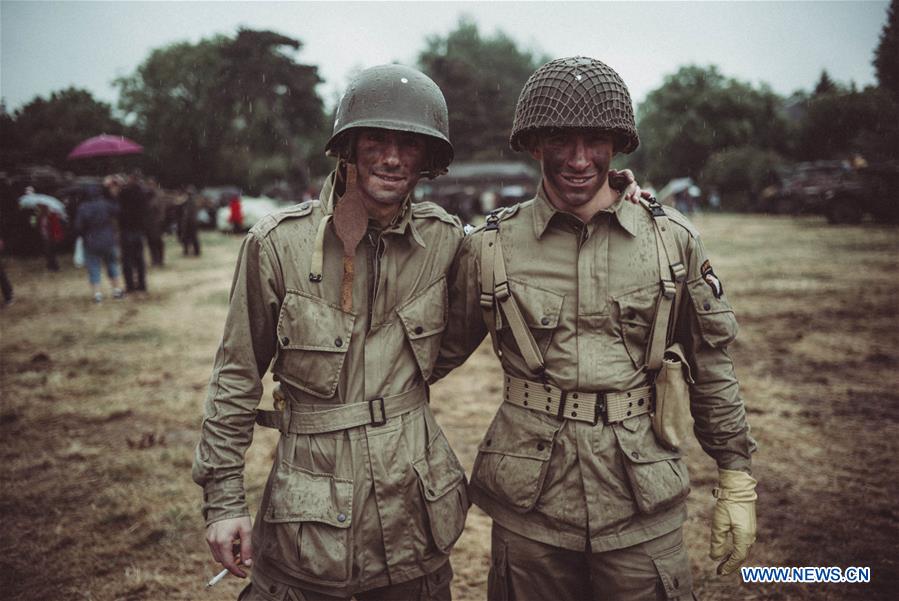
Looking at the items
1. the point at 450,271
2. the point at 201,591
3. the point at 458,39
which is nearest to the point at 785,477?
the point at 450,271

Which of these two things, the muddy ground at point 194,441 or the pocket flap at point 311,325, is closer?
the pocket flap at point 311,325

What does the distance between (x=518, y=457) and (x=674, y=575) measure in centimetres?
65

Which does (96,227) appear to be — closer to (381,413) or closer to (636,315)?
(381,413)

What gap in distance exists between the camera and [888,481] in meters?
4.50

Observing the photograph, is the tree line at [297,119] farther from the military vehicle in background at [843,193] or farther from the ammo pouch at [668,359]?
the ammo pouch at [668,359]

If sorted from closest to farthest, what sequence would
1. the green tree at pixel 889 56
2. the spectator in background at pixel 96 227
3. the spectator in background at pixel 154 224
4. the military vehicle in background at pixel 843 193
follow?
the green tree at pixel 889 56
the spectator in background at pixel 96 227
the spectator in background at pixel 154 224
the military vehicle in background at pixel 843 193

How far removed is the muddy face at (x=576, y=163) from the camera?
228 cm

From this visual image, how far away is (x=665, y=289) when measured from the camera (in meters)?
2.25

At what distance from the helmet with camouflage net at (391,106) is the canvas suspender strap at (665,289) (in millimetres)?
883

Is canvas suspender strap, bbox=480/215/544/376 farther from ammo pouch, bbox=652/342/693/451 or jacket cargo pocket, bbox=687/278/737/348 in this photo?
jacket cargo pocket, bbox=687/278/737/348

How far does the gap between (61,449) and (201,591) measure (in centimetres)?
281

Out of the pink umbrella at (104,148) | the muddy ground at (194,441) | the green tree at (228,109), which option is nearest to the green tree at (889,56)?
the muddy ground at (194,441)

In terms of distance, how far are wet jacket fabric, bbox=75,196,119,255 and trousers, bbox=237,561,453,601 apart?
10897mm

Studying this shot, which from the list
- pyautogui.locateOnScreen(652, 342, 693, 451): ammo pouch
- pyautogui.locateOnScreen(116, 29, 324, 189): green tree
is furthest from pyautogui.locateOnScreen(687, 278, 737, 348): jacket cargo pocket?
pyautogui.locateOnScreen(116, 29, 324, 189): green tree
